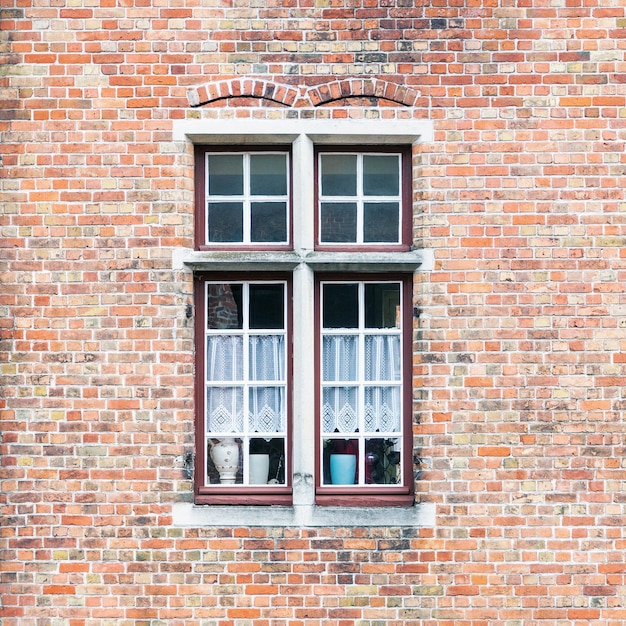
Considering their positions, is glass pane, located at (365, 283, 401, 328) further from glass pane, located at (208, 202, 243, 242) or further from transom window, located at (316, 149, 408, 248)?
A: glass pane, located at (208, 202, 243, 242)

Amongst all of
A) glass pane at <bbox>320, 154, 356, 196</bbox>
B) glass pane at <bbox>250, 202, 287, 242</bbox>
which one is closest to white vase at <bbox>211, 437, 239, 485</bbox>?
glass pane at <bbox>250, 202, 287, 242</bbox>

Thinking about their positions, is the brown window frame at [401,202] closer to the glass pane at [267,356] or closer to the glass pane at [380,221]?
the glass pane at [380,221]

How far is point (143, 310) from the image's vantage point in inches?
213

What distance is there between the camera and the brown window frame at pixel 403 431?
5473 millimetres

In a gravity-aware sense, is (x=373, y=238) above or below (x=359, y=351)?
above

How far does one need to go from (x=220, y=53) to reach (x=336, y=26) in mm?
781

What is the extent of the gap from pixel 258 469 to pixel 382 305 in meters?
1.38

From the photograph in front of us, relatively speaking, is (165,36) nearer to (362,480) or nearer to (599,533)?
(362,480)

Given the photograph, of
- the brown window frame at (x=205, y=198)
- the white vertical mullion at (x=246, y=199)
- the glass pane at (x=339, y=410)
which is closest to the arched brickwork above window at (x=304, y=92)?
the brown window frame at (x=205, y=198)

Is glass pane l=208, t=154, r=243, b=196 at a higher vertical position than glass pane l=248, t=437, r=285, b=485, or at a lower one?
higher

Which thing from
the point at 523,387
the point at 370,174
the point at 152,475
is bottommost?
the point at 152,475

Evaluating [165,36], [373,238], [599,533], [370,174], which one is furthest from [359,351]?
[165,36]

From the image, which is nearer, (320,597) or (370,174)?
(320,597)

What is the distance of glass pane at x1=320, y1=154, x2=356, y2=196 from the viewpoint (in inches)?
222
